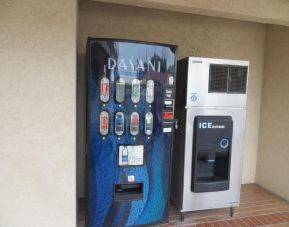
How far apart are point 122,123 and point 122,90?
0.91 ft

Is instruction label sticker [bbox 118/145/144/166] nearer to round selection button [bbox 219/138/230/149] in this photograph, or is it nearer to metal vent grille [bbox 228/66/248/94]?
round selection button [bbox 219/138/230/149]

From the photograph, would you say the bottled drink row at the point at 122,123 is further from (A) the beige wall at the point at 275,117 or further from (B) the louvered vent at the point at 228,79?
(A) the beige wall at the point at 275,117

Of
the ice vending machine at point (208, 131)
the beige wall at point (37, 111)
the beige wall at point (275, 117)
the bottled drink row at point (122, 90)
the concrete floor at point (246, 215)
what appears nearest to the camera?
the beige wall at point (37, 111)

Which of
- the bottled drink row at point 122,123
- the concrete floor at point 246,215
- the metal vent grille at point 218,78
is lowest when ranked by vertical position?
the concrete floor at point 246,215

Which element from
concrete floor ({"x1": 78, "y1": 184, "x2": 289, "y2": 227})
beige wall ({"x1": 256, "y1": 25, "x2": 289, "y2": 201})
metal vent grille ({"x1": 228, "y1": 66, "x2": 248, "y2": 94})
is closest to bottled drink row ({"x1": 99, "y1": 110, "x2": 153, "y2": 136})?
metal vent grille ({"x1": 228, "y1": 66, "x2": 248, "y2": 94})

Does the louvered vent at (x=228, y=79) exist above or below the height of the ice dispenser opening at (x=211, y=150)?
above

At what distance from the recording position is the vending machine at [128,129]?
6.10 feet

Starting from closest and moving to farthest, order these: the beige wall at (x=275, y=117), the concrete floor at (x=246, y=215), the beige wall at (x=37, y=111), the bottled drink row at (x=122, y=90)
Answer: the beige wall at (x=37, y=111), the bottled drink row at (x=122, y=90), the concrete floor at (x=246, y=215), the beige wall at (x=275, y=117)

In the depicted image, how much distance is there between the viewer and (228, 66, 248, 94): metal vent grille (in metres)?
2.24

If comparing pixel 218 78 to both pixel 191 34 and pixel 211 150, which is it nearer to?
pixel 211 150

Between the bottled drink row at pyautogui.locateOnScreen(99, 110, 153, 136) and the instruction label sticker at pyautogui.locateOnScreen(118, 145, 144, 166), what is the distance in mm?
123

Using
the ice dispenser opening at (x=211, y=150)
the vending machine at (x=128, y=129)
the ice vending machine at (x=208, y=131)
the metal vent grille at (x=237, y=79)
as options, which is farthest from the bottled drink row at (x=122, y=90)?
the metal vent grille at (x=237, y=79)

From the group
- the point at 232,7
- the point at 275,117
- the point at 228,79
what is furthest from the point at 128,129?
the point at 275,117

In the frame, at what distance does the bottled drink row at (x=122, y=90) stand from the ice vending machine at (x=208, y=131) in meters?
0.40
